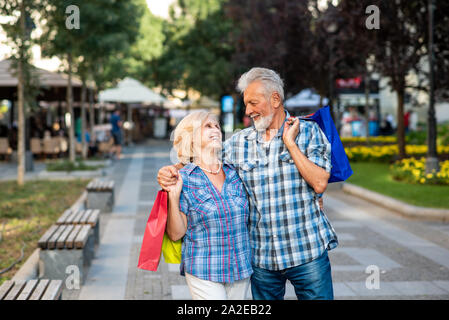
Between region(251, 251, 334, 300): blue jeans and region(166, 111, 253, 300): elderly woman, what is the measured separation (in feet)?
0.33

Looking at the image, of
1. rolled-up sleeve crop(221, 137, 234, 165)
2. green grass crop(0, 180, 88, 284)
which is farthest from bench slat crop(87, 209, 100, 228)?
rolled-up sleeve crop(221, 137, 234, 165)

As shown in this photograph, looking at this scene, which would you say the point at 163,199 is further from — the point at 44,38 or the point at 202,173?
the point at 44,38

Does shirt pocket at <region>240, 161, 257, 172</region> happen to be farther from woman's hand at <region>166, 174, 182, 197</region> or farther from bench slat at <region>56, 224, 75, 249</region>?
bench slat at <region>56, 224, 75, 249</region>

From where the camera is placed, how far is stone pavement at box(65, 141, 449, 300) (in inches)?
230

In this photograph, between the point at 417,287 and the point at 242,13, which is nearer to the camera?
the point at 417,287

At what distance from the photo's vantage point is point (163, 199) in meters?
3.01

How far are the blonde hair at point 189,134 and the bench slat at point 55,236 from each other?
3.25 metres

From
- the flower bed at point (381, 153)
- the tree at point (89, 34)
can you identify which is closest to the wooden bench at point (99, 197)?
the tree at point (89, 34)

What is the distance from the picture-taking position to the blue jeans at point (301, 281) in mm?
3141

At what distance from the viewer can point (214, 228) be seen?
3.08 meters

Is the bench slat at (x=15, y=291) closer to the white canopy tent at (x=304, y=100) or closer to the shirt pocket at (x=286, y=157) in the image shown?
the shirt pocket at (x=286, y=157)

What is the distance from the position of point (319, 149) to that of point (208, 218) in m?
0.64
